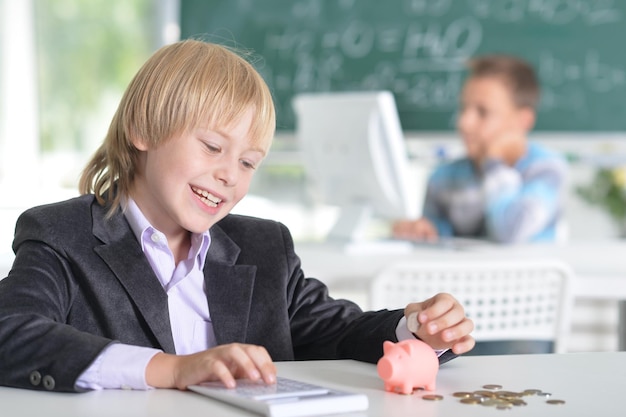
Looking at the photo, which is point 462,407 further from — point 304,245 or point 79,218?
point 304,245

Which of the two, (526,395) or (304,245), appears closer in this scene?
(526,395)

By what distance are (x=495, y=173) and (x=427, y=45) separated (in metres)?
1.36

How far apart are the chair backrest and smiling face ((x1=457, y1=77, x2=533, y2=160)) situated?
1891 millimetres

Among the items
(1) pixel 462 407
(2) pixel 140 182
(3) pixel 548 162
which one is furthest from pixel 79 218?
(3) pixel 548 162

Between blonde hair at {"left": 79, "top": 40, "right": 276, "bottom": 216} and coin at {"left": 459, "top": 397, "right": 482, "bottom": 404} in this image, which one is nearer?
coin at {"left": 459, "top": 397, "right": 482, "bottom": 404}

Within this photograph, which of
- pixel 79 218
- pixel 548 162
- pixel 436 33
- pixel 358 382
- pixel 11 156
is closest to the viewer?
pixel 358 382

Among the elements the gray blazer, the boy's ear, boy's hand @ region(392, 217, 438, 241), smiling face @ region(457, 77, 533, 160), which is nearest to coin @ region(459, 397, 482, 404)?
the gray blazer

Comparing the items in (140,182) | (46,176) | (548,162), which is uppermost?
(140,182)

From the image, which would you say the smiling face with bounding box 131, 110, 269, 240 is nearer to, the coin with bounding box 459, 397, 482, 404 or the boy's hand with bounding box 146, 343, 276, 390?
the boy's hand with bounding box 146, 343, 276, 390

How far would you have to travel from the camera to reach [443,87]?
5.17m

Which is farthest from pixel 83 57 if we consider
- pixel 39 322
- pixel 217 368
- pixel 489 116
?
pixel 217 368

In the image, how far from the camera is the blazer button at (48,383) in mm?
1153

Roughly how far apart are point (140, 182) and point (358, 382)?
572 millimetres

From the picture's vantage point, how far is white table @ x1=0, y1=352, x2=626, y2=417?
1048mm
